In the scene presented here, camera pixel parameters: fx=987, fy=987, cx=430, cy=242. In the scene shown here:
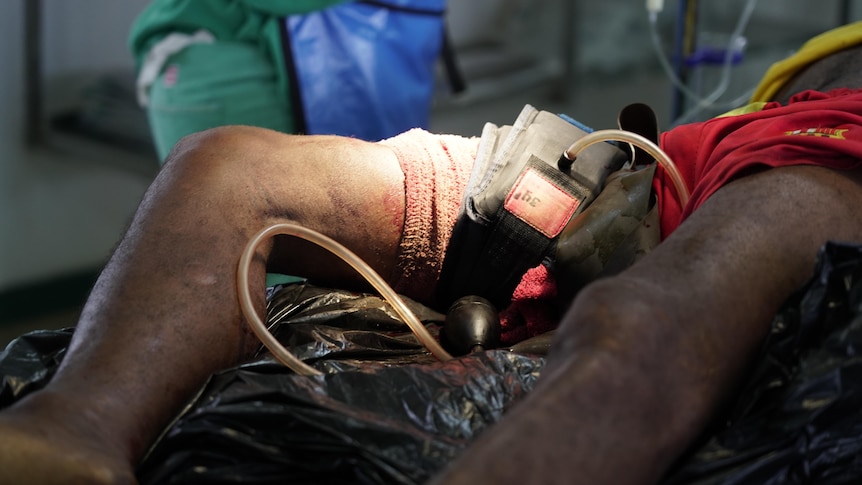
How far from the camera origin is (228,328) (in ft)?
3.37

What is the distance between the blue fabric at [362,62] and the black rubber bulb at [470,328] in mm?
1022

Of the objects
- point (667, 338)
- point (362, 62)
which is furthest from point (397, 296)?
point (362, 62)

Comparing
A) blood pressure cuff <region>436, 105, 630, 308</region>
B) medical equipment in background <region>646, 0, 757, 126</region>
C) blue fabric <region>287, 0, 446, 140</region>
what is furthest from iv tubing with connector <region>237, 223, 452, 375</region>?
medical equipment in background <region>646, 0, 757, 126</region>

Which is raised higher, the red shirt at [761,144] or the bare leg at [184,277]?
the red shirt at [761,144]

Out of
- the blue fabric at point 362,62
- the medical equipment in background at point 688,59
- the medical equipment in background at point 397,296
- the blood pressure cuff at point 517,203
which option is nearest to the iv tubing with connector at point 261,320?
the medical equipment in background at point 397,296

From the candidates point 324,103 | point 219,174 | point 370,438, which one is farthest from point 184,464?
point 324,103

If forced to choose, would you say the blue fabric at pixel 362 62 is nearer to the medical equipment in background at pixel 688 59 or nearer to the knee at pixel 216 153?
the medical equipment in background at pixel 688 59

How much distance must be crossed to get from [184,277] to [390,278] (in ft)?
0.95

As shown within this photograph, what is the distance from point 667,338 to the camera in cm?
81

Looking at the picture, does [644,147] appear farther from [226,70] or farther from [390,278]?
[226,70]

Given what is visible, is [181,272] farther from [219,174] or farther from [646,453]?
[646,453]

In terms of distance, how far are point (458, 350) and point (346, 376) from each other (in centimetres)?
19

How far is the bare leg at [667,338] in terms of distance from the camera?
0.72 meters

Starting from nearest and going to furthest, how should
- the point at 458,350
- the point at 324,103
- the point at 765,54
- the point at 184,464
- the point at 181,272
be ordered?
1. the point at 184,464
2. the point at 181,272
3. the point at 458,350
4. the point at 324,103
5. the point at 765,54
